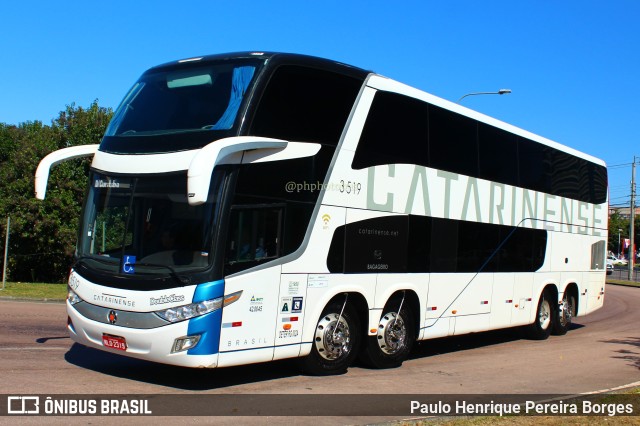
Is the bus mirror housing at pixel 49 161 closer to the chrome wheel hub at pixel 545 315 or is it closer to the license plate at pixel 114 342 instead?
the license plate at pixel 114 342

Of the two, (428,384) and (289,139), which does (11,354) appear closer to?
(289,139)

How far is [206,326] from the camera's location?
8.15 m

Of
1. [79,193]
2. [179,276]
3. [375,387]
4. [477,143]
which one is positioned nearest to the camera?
[179,276]

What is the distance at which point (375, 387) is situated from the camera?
9.55 meters

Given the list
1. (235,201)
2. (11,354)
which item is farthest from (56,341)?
(235,201)

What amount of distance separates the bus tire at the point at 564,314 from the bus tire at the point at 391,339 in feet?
22.5

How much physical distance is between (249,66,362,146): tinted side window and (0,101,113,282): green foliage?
24.6 meters

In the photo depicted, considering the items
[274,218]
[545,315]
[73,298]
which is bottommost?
[545,315]

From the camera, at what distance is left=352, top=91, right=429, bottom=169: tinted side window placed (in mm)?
10602

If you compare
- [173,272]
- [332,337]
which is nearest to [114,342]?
[173,272]

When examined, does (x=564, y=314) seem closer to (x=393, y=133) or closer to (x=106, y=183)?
(x=393, y=133)

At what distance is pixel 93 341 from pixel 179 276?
1.64 metres

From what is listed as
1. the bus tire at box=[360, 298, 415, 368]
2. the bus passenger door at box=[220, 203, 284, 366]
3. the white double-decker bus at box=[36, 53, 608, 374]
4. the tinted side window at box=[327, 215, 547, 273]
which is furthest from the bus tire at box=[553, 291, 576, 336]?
the bus passenger door at box=[220, 203, 284, 366]

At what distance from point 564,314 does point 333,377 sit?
9.38 m
